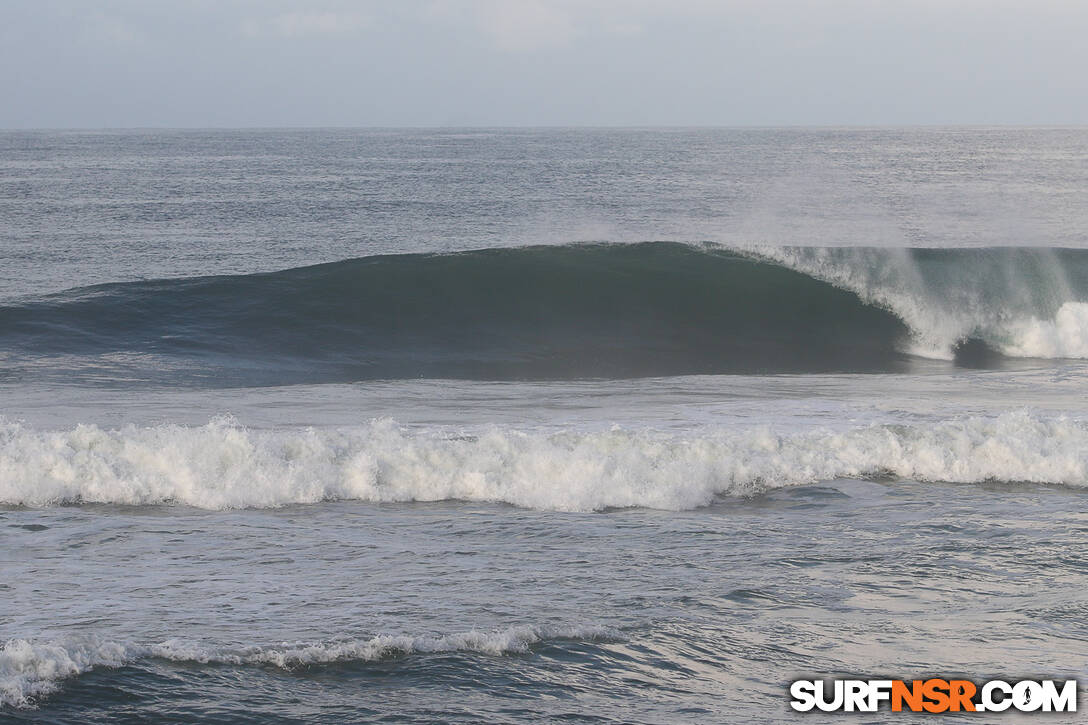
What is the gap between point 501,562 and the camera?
7.09 meters

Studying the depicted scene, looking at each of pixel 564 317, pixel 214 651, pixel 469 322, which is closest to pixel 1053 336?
pixel 564 317

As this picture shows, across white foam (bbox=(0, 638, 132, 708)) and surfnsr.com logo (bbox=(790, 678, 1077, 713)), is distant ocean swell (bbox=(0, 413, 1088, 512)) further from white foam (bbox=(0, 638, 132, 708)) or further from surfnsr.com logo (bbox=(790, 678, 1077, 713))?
surfnsr.com logo (bbox=(790, 678, 1077, 713))

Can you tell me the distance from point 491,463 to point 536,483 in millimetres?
485

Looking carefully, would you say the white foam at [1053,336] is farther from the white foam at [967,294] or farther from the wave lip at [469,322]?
the wave lip at [469,322]

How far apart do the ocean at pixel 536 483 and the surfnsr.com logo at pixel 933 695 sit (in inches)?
3.6

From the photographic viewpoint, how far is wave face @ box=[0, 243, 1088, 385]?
16.0m

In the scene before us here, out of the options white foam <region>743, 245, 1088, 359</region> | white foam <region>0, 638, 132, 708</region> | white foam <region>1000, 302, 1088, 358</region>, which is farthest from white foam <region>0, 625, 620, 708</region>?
white foam <region>1000, 302, 1088, 358</region>

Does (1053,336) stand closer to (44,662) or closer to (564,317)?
(564,317)

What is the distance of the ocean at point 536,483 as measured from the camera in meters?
5.48

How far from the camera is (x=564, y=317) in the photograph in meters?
19.5

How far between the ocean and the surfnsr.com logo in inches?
3.6

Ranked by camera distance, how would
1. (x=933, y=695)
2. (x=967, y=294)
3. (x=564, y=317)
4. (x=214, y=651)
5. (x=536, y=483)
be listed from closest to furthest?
(x=933, y=695), (x=214, y=651), (x=536, y=483), (x=564, y=317), (x=967, y=294)

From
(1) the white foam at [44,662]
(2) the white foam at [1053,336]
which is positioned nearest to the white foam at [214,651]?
(1) the white foam at [44,662]

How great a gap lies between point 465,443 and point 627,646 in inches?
169
